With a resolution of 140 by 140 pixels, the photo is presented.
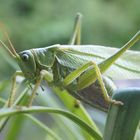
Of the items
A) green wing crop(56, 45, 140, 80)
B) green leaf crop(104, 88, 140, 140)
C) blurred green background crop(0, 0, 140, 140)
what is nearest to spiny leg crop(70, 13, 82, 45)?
green wing crop(56, 45, 140, 80)

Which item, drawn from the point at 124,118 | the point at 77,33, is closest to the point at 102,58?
the point at 77,33

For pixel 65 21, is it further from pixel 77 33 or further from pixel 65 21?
pixel 77 33

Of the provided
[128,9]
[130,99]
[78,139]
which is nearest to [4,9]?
[128,9]

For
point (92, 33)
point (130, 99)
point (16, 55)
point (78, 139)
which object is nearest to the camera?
point (130, 99)

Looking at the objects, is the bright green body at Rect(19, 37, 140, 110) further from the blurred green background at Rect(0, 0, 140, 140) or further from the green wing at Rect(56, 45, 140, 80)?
the blurred green background at Rect(0, 0, 140, 140)

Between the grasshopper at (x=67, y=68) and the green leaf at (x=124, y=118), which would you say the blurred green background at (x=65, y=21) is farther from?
the green leaf at (x=124, y=118)

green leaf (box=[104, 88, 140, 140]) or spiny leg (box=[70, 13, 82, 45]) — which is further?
spiny leg (box=[70, 13, 82, 45])

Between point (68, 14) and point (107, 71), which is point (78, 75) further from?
point (68, 14)

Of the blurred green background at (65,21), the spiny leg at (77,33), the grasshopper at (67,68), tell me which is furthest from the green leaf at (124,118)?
the blurred green background at (65,21)
